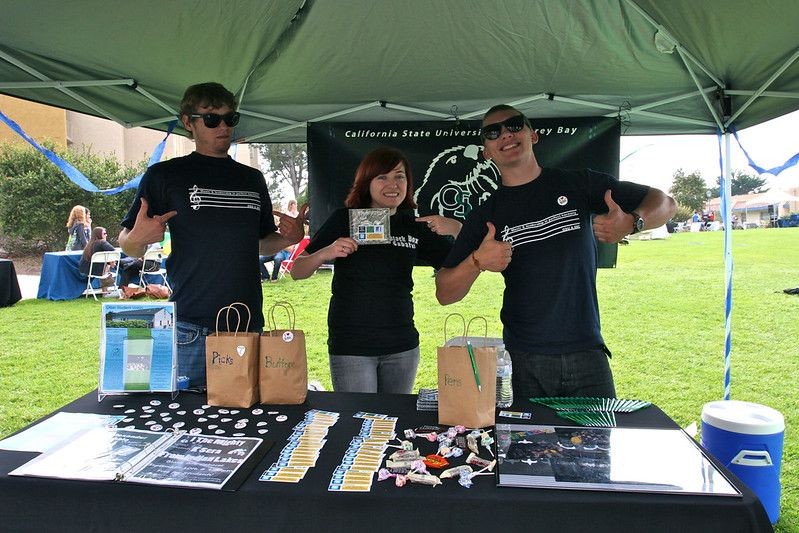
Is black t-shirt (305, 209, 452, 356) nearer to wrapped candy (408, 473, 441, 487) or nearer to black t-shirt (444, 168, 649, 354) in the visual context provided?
black t-shirt (444, 168, 649, 354)

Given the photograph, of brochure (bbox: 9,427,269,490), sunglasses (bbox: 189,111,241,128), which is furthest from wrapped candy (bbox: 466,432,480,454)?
sunglasses (bbox: 189,111,241,128)

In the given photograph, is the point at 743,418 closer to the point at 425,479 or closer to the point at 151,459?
the point at 425,479

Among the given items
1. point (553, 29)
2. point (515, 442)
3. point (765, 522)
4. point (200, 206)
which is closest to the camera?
point (765, 522)

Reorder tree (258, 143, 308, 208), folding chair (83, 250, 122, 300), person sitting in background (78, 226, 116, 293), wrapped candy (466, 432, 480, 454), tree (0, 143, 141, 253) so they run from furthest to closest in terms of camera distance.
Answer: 1. tree (258, 143, 308, 208)
2. tree (0, 143, 141, 253)
3. folding chair (83, 250, 122, 300)
4. person sitting in background (78, 226, 116, 293)
5. wrapped candy (466, 432, 480, 454)

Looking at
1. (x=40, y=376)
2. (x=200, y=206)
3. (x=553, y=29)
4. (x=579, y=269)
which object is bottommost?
(x=40, y=376)

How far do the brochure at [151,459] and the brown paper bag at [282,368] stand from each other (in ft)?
0.94

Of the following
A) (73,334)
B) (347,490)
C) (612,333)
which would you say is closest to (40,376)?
(73,334)

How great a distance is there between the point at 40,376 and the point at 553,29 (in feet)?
19.1

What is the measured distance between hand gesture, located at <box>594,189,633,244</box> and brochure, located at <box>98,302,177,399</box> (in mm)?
1600

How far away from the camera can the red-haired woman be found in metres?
2.34

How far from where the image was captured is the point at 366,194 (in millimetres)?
2596

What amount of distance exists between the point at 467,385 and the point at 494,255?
59cm

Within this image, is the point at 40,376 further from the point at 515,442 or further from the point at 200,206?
the point at 515,442

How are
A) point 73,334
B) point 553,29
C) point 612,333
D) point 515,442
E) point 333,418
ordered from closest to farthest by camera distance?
point 515,442 < point 333,418 < point 553,29 < point 73,334 < point 612,333
